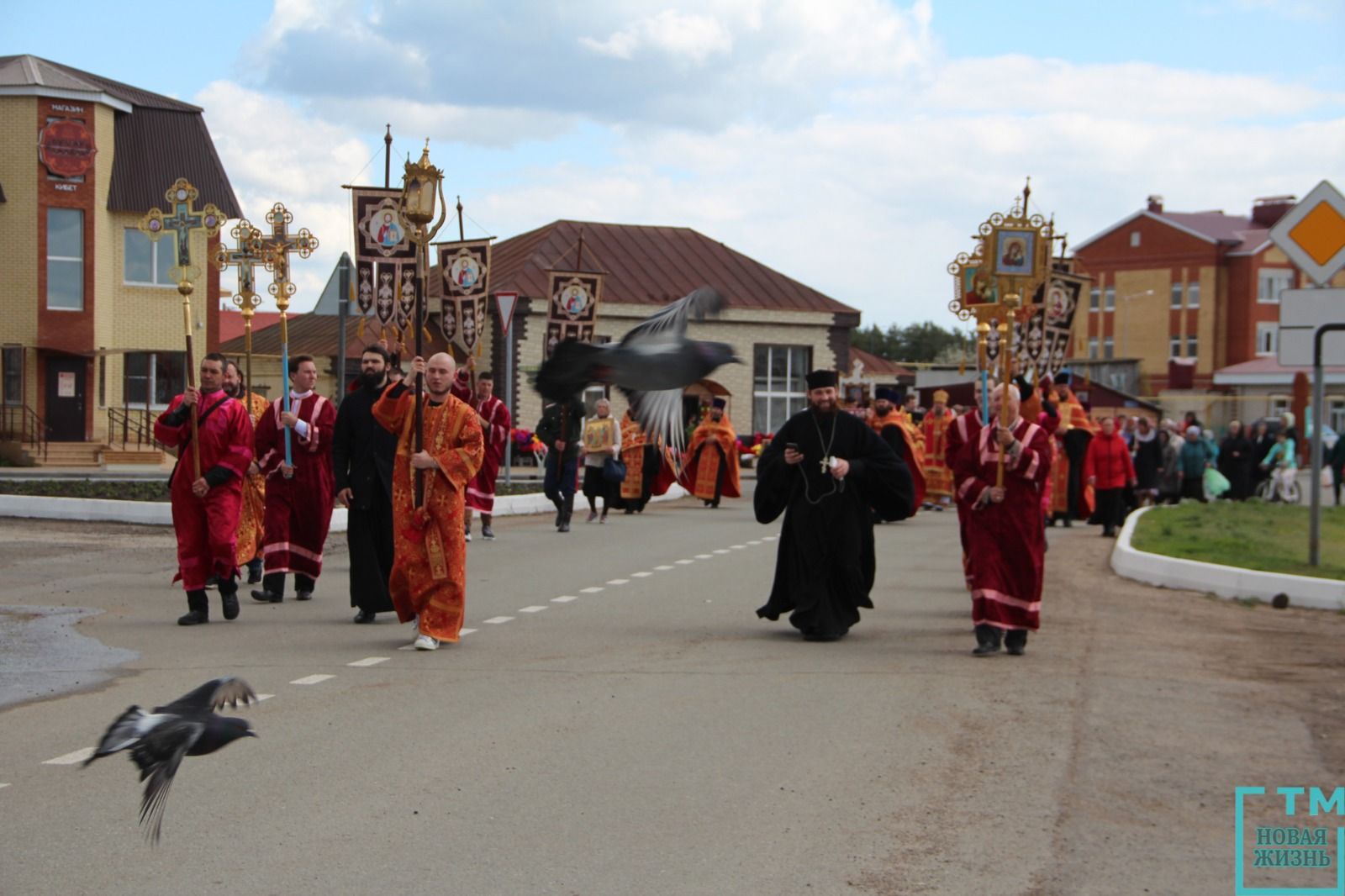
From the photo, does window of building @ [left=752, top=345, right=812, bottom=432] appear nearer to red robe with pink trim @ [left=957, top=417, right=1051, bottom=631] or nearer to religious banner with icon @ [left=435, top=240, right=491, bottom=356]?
religious banner with icon @ [left=435, top=240, right=491, bottom=356]

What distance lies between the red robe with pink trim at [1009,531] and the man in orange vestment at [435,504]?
3363 mm

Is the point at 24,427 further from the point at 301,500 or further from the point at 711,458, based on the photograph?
the point at 301,500

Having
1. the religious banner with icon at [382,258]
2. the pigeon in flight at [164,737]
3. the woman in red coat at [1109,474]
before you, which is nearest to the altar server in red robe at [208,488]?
the pigeon in flight at [164,737]

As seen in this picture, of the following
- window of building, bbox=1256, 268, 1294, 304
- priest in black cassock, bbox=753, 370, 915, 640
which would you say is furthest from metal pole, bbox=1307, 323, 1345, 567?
window of building, bbox=1256, 268, 1294, 304

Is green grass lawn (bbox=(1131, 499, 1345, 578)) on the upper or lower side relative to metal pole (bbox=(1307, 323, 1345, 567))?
lower

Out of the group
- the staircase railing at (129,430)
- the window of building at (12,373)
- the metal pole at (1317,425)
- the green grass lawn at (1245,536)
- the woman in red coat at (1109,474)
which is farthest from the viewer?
the staircase railing at (129,430)

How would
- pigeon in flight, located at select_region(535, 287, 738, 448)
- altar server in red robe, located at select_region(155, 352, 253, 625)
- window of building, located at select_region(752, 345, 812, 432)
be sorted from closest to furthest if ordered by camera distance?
pigeon in flight, located at select_region(535, 287, 738, 448) → altar server in red robe, located at select_region(155, 352, 253, 625) → window of building, located at select_region(752, 345, 812, 432)

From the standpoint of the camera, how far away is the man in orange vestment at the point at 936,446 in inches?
1042

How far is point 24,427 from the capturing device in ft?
125

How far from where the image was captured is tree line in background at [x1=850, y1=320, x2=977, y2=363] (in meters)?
54.0

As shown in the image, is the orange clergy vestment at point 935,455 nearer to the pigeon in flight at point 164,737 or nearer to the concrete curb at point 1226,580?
the concrete curb at point 1226,580

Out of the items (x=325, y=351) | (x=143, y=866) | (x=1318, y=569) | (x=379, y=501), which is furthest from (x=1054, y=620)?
(x=325, y=351)

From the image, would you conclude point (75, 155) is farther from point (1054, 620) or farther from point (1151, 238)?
point (1151, 238)

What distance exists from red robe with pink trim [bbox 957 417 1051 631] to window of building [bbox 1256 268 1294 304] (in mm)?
67679
